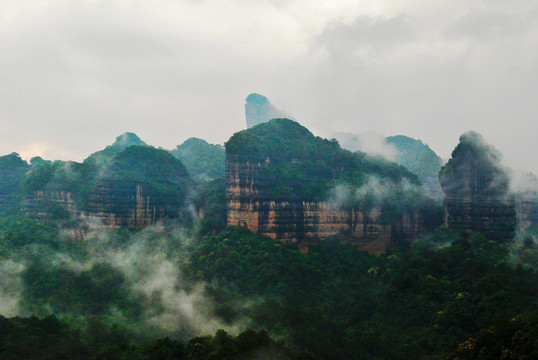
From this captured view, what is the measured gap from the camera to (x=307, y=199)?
7150cm

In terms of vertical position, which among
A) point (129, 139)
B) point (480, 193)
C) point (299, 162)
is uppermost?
point (129, 139)

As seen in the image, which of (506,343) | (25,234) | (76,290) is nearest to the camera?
(506,343)

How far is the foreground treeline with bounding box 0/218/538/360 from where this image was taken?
1556 inches

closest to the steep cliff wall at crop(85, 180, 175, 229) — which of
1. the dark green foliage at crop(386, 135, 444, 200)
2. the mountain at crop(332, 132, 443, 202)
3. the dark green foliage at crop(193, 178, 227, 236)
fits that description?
the dark green foliage at crop(193, 178, 227, 236)

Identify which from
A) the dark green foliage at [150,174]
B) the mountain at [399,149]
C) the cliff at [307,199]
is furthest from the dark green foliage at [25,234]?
the mountain at [399,149]

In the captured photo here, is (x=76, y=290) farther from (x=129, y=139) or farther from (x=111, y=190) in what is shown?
(x=129, y=139)

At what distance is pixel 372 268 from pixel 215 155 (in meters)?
67.9

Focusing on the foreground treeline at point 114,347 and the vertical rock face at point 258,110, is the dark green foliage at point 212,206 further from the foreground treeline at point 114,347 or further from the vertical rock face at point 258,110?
the vertical rock face at point 258,110

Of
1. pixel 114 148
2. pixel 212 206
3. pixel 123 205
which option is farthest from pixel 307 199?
pixel 114 148

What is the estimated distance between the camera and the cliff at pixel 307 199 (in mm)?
70688

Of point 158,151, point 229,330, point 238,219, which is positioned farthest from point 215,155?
point 229,330

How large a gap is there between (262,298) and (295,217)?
1655 cm

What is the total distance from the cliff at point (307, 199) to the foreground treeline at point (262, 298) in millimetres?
2341

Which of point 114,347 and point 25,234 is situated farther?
point 25,234
